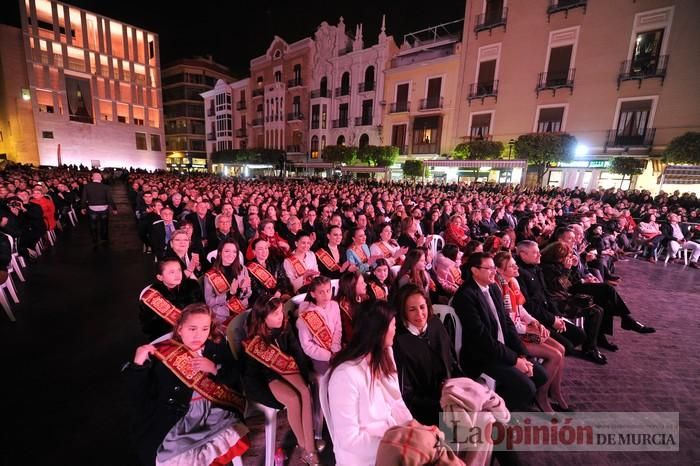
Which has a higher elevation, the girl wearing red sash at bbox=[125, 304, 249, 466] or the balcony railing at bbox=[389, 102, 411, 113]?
the balcony railing at bbox=[389, 102, 411, 113]

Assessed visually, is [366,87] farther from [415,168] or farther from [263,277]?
[263,277]

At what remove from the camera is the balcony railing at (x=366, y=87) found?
107 ft

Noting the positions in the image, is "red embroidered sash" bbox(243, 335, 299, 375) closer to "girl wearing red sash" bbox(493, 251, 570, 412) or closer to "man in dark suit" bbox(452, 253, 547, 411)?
"man in dark suit" bbox(452, 253, 547, 411)

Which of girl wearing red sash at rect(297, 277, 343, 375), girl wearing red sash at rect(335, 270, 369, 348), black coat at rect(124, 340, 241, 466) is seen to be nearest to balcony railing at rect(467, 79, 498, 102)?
girl wearing red sash at rect(335, 270, 369, 348)

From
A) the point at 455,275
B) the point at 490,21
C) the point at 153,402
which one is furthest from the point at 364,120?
the point at 153,402

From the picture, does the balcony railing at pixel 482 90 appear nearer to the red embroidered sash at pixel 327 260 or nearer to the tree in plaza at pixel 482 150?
the tree in plaza at pixel 482 150

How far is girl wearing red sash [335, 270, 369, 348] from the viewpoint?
11.4 ft

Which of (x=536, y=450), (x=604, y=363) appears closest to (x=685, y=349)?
(x=604, y=363)

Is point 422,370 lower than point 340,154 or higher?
lower

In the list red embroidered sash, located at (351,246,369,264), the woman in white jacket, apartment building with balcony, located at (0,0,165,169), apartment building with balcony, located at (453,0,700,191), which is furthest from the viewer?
apartment building with balcony, located at (0,0,165,169)

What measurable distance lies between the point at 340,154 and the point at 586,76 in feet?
63.3

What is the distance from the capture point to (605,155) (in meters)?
20.3

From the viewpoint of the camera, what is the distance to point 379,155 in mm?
27891

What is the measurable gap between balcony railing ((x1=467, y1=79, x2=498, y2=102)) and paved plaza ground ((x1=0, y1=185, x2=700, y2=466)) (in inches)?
885
